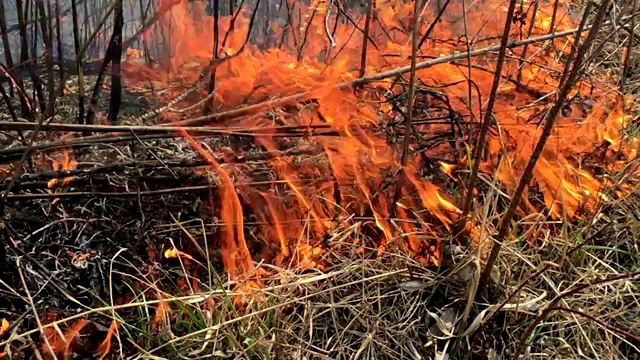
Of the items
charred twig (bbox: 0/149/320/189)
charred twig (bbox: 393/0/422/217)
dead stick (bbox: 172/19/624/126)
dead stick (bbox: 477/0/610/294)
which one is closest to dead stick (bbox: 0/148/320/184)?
charred twig (bbox: 0/149/320/189)

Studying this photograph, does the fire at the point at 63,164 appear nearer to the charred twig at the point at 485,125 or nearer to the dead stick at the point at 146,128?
the dead stick at the point at 146,128

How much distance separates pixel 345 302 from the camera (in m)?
1.58

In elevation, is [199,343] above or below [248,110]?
below

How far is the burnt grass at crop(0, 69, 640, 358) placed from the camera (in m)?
1.53

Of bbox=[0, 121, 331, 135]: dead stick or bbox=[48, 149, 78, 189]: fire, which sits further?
bbox=[48, 149, 78, 189]: fire

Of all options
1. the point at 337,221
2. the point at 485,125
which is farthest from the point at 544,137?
the point at 337,221

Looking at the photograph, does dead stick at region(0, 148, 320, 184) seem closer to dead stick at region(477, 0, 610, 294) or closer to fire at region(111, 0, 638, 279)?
fire at region(111, 0, 638, 279)

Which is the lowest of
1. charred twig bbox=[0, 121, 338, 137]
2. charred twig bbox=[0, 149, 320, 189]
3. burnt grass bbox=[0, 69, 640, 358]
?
burnt grass bbox=[0, 69, 640, 358]

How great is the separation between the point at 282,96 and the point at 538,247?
1105mm

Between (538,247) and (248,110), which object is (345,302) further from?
(248,110)

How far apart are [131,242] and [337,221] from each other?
661 mm

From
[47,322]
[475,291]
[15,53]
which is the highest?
[15,53]

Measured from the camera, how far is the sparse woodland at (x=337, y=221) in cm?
148

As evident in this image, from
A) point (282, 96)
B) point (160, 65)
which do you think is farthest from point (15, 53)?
point (282, 96)
